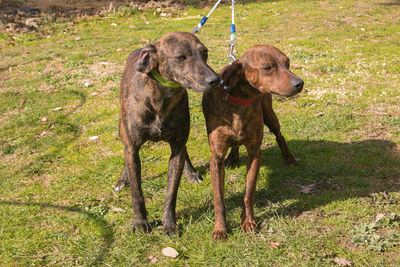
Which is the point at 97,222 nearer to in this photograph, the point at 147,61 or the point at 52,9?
the point at 147,61

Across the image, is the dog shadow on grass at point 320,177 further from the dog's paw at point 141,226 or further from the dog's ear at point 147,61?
the dog's ear at point 147,61

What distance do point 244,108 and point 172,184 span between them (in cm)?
105

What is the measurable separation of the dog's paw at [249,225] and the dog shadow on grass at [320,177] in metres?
0.20

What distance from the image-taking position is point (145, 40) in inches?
444

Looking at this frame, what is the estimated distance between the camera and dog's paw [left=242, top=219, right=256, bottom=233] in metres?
3.75

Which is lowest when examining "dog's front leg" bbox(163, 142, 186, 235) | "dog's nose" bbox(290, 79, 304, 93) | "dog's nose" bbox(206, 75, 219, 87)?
"dog's front leg" bbox(163, 142, 186, 235)

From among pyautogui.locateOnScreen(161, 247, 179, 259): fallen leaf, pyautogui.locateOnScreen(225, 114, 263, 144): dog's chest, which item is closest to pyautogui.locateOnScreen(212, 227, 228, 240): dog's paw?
pyautogui.locateOnScreen(161, 247, 179, 259): fallen leaf

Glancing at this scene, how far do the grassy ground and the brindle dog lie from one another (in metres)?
0.46

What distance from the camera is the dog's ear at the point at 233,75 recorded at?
3576 mm

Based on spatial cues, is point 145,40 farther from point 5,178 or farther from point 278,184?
point 278,184

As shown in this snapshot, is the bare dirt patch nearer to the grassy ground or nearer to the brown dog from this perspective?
the grassy ground

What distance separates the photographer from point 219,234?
3658 millimetres

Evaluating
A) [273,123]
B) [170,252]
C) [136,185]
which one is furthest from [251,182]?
[273,123]

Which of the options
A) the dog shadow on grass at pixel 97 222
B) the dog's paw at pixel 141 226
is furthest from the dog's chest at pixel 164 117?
the dog shadow on grass at pixel 97 222
